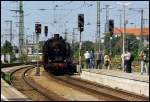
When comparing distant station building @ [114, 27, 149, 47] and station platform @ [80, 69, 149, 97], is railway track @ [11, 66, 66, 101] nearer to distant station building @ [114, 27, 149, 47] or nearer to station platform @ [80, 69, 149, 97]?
station platform @ [80, 69, 149, 97]

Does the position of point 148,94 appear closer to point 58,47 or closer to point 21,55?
point 58,47

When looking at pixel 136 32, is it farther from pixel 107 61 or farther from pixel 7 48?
pixel 107 61

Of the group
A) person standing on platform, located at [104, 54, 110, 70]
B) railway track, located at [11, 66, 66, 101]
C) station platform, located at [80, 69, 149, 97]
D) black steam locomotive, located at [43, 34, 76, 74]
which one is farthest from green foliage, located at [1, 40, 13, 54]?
railway track, located at [11, 66, 66, 101]

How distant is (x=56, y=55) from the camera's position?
43.9m

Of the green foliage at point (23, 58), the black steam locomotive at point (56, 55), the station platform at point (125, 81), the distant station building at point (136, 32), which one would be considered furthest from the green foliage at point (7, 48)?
the station platform at point (125, 81)

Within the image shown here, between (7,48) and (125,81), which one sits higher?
(7,48)

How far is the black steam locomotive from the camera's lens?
4333 centimetres

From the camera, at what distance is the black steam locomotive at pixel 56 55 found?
4333cm

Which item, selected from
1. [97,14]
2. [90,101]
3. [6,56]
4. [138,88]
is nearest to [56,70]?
[97,14]

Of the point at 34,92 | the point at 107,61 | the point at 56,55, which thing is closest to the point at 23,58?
the point at 56,55

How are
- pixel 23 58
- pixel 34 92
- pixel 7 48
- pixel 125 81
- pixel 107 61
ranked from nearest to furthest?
pixel 34 92 < pixel 125 81 < pixel 107 61 < pixel 23 58 < pixel 7 48

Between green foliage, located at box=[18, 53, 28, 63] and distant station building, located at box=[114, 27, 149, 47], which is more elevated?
distant station building, located at box=[114, 27, 149, 47]

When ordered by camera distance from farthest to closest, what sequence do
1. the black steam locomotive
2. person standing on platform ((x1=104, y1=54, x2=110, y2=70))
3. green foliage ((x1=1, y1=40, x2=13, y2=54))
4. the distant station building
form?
1. green foliage ((x1=1, y1=40, x2=13, y2=54))
2. the distant station building
3. the black steam locomotive
4. person standing on platform ((x1=104, y1=54, x2=110, y2=70))

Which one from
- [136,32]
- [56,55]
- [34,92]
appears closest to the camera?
[34,92]
